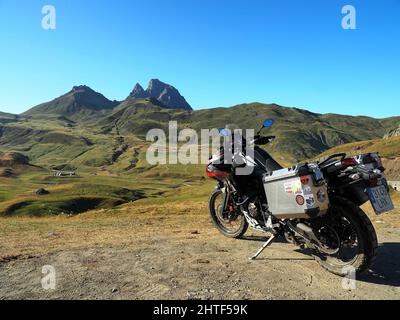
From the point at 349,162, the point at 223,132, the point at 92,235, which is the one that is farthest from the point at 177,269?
the point at 92,235

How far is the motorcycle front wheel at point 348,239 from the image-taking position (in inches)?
292

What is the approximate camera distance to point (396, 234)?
1217 centimetres

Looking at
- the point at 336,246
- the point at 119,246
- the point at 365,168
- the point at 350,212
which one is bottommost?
the point at 119,246

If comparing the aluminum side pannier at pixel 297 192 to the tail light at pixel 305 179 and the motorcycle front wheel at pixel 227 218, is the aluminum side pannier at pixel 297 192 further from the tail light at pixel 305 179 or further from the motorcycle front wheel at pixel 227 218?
the motorcycle front wheel at pixel 227 218

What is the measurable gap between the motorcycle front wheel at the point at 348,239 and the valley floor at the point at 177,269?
271 mm

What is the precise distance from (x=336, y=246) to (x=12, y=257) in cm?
755

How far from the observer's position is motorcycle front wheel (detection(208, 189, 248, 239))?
11.6 meters

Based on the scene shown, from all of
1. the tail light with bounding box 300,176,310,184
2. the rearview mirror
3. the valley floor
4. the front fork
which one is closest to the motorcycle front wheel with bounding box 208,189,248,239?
the front fork

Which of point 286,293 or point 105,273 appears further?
point 105,273

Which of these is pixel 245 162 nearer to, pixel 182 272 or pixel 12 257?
pixel 182 272

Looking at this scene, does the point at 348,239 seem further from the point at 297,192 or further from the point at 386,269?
the point at 386,269

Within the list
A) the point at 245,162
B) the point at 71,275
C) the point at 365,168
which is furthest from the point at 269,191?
the point at 71,275

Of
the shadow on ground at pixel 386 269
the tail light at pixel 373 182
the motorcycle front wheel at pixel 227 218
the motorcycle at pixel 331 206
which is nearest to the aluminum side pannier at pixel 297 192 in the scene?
the motorcycle at pixel 331 206

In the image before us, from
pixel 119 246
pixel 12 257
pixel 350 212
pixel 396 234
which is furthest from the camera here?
pixel 396 234
